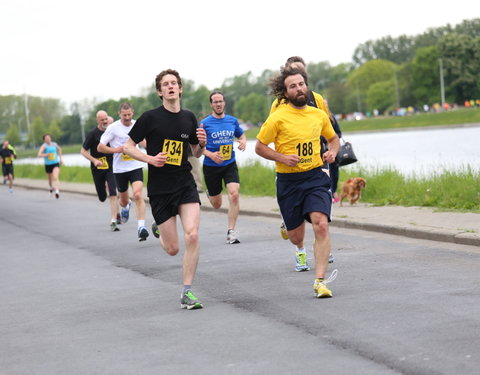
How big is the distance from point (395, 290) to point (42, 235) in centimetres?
975

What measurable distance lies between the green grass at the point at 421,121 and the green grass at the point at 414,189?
66.3 meters

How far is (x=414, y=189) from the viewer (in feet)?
57.5

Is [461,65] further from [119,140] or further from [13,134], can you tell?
[119,140]

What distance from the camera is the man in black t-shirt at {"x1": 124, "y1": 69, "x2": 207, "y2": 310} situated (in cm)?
847

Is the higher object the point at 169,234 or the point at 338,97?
the point at 338,97

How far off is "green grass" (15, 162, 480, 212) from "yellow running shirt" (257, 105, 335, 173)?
6689 mm

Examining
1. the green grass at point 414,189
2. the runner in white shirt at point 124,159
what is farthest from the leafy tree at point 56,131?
the runner in white shirt at point 124,159

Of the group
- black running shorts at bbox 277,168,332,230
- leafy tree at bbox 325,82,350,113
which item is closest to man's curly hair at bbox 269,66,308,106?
black running shorts at bbox 277,168,332,230

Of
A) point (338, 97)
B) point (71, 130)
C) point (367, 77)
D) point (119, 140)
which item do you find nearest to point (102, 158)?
point (119, 140)

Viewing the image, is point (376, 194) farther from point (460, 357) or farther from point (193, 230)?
point (460, 357)

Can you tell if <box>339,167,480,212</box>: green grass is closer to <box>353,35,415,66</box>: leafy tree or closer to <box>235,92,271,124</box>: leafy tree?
<box>235,92,271,124</box>: leafy tree

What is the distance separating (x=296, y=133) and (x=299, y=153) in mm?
172

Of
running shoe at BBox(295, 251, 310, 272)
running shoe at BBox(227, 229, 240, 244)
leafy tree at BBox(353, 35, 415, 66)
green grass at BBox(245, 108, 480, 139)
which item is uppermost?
leafy tree at BBox(353, 35, 415, 66)

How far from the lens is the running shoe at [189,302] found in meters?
8.01
